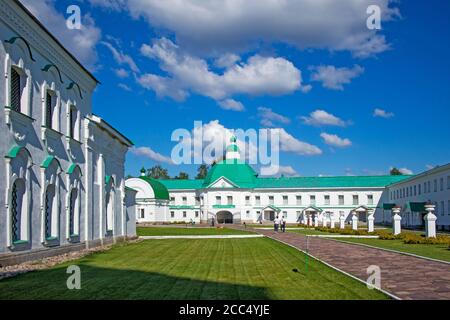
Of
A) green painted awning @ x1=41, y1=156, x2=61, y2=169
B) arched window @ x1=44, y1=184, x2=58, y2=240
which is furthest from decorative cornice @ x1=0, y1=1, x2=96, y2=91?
arched window @ x1=44, y1=184, x2=58, y2=240

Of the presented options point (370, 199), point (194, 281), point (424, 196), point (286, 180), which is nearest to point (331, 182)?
point (370, 199)

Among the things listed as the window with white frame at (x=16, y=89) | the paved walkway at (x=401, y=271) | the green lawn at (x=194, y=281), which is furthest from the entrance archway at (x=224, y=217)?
the window with white frame at (x=16, y=89)

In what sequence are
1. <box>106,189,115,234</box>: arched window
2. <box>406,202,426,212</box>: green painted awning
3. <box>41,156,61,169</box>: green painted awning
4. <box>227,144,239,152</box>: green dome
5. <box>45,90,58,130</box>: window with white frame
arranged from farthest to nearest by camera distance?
<box>227,144,239,152</box>: green dome, <box>406,202,426,212</box>: green painted awning, <box>106,189,115,234</box>: arched window, <box>45,90,58,130</box>: window with white frame, <box>41,156,61,169</box>: green painted awning

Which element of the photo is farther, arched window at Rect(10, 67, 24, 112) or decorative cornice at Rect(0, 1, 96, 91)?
arched window at Rect(10, 67, 24, 112)

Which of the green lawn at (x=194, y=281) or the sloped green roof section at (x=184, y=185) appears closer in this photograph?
the green lawn at (x=194, y=281)

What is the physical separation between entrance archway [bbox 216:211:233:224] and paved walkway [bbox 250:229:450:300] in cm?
5589

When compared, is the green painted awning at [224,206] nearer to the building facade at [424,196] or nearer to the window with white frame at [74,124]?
the building facade at [424,196]

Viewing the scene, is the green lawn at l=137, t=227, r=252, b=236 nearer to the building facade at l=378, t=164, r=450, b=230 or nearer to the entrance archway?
the building facade at l=378, t=164, r=450, b=230

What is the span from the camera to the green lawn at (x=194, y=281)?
9.52 meters

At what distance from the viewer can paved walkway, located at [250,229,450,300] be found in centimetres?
969

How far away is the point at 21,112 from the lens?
49.5ft
